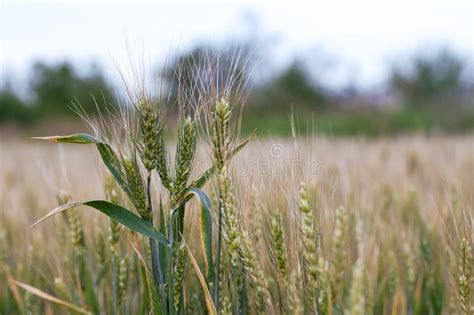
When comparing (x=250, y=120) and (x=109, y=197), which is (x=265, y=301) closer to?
(x=109, y=197)

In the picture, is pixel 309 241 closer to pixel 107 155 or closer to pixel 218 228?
pixel 218 228

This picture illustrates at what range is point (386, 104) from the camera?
1717 centimetres

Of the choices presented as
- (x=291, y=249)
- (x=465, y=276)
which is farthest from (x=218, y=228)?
(x=465, y=276)

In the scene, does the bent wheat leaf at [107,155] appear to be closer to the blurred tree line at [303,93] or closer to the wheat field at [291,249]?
the wheat field at [291,249]

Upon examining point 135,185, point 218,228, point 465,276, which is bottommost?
point 465,276

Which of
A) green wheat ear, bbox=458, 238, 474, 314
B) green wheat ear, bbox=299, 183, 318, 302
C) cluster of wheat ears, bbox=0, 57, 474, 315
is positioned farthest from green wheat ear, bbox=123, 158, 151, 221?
green wheat ear, bbox=458, 238, 474, 314

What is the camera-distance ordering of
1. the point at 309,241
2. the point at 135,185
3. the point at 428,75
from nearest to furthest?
the point at 309,241 < the point at 135,185 < the point at 428,75

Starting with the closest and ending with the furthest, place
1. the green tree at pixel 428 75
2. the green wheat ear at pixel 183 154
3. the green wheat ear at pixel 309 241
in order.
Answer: the green wheat ear at pixel 309 241, the green wheat ear at pixel 183 154, the green tree at pixel 428 75

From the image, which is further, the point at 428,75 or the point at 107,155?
the point at 428,75

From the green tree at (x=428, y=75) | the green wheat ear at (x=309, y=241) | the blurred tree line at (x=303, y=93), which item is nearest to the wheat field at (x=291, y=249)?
the green wheat ear at (x=309, y=241)

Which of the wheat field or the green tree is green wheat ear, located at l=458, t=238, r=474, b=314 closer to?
the wheat field

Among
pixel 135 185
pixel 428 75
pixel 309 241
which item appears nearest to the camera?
pixel 309 241

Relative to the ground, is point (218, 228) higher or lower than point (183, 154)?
lower

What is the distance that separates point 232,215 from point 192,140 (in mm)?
162
